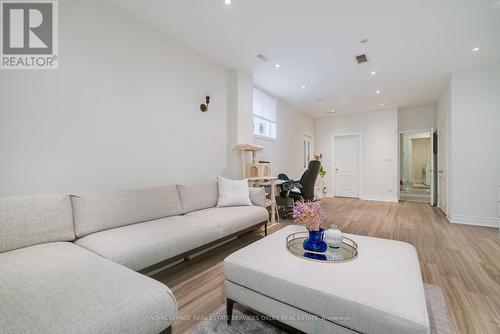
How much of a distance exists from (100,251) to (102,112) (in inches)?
57.1

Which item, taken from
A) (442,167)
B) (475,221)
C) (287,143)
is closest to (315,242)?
(475,221)

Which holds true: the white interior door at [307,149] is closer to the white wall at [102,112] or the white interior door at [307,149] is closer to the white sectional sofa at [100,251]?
the white wall at [102,112]

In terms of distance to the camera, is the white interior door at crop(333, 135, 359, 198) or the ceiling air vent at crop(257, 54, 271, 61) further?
the white interior door at crop(333, 135, 359, 198)

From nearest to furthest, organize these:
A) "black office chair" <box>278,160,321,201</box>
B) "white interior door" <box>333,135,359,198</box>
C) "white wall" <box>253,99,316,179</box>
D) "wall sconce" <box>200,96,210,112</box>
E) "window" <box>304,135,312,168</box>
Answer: "wall sconce" <box>200,96,210,112</box> < "black office chair" <box>278,160,321,201</box> < "white wall" <box>253,99,316,179</box> < "white interior door" <box>333,135,359,198</box> < "window" <box>304,135,312,168</box>

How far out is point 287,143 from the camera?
603 cm

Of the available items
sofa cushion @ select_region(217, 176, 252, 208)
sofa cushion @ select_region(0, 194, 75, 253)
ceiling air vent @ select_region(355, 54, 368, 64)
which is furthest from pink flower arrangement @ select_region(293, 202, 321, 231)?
ceiling air vent @ select_region(355, 54, 368, 64)

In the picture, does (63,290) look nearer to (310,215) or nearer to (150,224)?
(150,224)

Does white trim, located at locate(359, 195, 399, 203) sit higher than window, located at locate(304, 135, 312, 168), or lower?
lower

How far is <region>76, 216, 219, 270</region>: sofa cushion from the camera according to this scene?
1.60 m

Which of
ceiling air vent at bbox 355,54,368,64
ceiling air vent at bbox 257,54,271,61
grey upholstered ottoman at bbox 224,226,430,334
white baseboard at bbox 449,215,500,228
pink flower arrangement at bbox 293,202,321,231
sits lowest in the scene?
white baseboard at bbox 449,215,500,228

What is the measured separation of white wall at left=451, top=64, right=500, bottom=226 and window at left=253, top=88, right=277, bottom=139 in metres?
3.47

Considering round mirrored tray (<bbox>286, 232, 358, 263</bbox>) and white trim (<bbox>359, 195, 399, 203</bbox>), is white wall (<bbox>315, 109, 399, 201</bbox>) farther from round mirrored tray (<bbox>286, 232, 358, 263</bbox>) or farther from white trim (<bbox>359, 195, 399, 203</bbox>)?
round mirrored tray (<bbox>286, 232, 358, 263</bbox>)

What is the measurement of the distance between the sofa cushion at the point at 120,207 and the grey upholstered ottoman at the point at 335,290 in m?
1.21

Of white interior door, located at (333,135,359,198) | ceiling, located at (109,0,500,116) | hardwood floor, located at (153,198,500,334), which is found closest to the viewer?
hardwood floor, located at (153,198,500,334)
